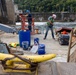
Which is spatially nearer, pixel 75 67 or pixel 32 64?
pixel 32 64

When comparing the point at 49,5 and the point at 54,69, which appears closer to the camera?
the point at 54,69

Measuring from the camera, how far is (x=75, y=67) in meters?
2.58

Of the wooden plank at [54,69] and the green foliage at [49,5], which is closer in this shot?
the wooden plank at [54,69]

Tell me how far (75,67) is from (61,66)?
0.15 meters

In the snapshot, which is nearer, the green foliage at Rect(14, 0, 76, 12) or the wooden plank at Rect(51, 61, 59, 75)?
the wooden plank at Rect(51, 61, 59, 75)

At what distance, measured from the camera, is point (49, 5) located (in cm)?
4100

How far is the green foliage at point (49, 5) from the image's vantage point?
3994 cm

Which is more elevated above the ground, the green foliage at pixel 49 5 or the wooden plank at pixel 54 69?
the wooden plank at pixel 54 69

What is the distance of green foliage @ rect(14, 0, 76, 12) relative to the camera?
3994 cm

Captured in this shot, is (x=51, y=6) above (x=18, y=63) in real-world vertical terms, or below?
below

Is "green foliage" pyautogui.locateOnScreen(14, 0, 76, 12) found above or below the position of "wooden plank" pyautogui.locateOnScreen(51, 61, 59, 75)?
below

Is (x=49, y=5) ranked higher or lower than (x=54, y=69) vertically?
lower

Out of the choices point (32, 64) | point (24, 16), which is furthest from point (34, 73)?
point (24, 16)

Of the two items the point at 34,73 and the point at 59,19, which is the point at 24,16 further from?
the point at 59,19
